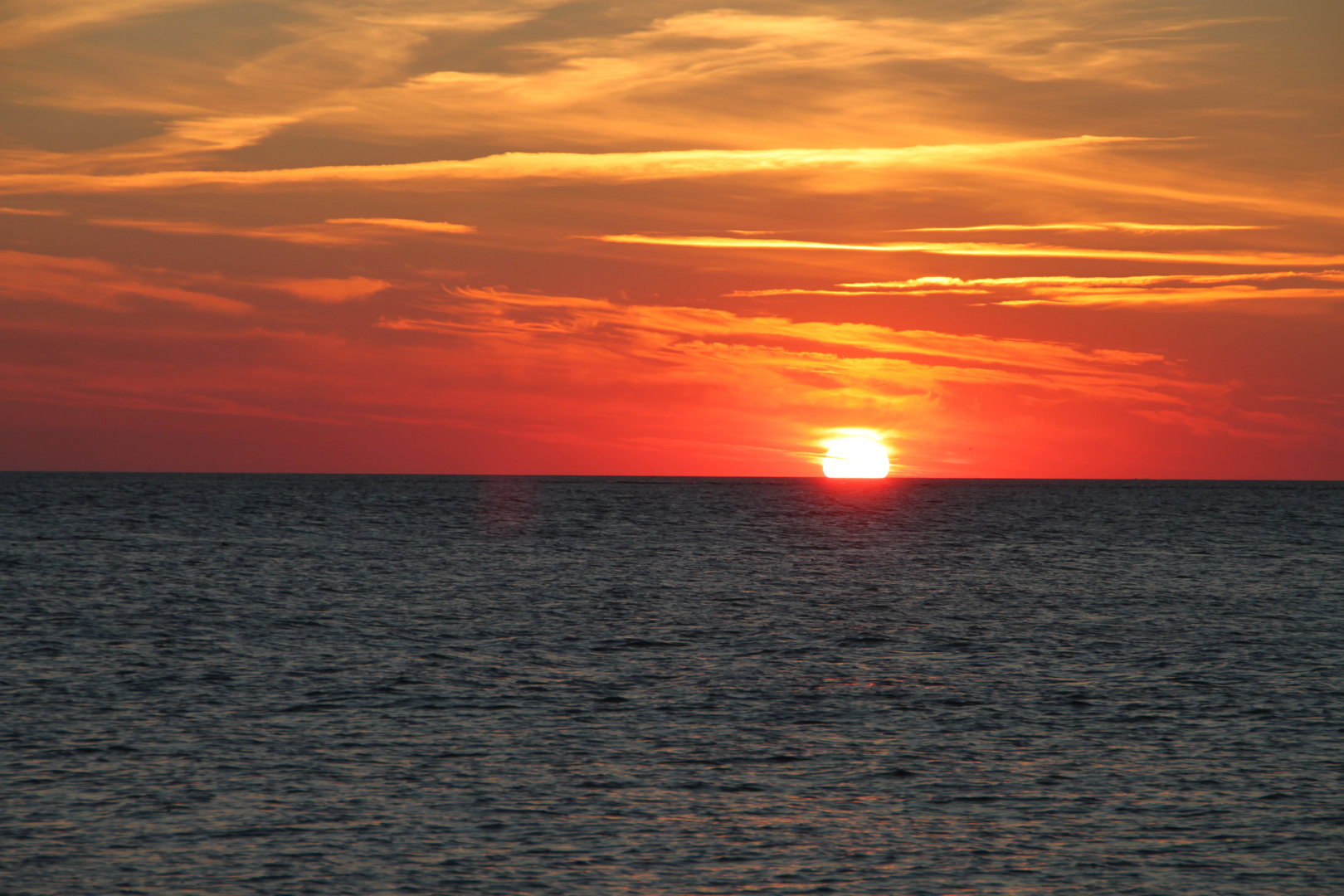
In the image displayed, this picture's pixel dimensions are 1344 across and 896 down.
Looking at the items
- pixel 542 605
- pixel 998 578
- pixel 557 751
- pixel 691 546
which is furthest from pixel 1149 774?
pixel 691 546

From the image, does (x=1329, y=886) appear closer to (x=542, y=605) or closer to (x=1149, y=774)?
(x=1149, y=774)

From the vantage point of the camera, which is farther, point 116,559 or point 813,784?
point 116,559

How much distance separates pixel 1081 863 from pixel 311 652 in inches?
1113

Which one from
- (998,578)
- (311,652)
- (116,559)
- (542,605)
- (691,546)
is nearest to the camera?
(311,652)

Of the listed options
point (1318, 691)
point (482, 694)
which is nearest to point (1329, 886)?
point (1318, 691)

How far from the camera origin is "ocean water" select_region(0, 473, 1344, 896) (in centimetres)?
1995

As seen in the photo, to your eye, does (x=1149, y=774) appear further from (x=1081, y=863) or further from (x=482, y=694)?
(x=482, y=694)

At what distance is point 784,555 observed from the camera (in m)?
91.1

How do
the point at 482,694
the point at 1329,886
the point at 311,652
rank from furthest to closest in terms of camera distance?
1. the point at 311,652
2. the point at 482,694
3. the point at 1329,886

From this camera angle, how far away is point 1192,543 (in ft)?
350

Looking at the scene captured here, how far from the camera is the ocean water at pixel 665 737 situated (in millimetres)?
19953

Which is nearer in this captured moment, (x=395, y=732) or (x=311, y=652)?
(x=395, y=732)

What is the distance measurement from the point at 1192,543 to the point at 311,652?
85.3 m

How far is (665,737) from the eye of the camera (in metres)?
28.7
